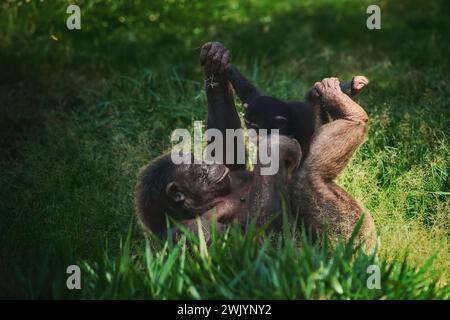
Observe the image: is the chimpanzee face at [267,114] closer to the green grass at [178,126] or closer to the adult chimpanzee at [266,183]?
the adult chimpanzee at [266,183]

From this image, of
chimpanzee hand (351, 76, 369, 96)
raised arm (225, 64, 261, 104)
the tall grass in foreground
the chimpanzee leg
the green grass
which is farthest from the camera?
raised arm (225, 64, 261, 104)

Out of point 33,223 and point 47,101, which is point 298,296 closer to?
point 33,223

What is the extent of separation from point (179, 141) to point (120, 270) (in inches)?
103

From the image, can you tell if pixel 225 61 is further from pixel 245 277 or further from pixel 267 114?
pixel 245 277

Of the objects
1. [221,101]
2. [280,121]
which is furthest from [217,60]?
[280,121]

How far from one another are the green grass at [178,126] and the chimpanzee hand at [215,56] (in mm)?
1040

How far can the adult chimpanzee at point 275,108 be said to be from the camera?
4492 mm

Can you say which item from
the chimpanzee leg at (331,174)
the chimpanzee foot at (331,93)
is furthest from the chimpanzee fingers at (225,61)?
the chimpanzee leg at (331,174)

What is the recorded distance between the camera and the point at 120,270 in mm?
3879

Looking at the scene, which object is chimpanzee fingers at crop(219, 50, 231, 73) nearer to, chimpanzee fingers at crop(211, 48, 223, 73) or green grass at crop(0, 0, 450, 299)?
chimpanzee fingers at crop(211, 48, 223, 73)

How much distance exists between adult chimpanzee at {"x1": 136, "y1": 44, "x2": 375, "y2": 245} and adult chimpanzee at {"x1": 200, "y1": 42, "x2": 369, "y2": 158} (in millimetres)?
18

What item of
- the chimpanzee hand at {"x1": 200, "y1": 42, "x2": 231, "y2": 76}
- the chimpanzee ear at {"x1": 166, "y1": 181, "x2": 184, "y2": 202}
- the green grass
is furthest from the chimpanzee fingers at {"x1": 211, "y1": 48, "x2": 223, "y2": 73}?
the green grass

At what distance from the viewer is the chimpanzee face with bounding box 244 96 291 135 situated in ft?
14.7

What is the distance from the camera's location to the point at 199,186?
456cm
